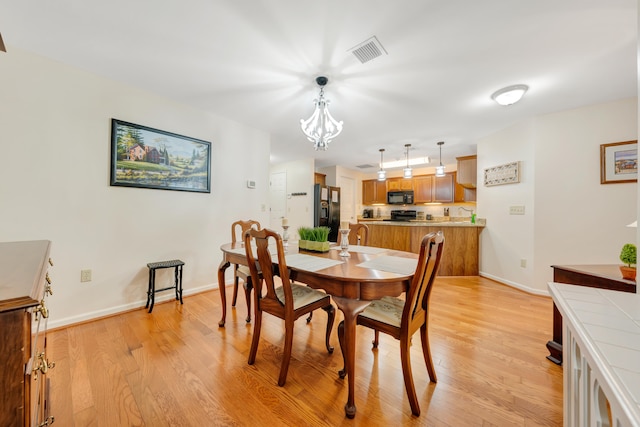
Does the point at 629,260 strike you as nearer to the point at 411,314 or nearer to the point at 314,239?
the point at 411,314

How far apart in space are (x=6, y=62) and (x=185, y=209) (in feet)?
5.72

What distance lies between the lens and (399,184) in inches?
250

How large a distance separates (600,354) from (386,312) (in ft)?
3.27

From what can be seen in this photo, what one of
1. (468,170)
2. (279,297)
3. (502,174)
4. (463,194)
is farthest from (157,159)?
(463,194)

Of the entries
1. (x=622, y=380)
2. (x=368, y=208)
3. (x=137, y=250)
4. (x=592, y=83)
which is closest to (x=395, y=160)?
(x=368, y=208)

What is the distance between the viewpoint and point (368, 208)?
723cm

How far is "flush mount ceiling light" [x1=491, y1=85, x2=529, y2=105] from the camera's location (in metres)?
2.33

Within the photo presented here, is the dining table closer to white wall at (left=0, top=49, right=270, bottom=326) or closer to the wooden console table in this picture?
the wooden console table

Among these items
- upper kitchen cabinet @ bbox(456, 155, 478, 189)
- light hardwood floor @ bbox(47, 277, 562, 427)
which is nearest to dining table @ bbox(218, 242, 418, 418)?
light hardwood floor @ bbox(47, 277, 562, 427)

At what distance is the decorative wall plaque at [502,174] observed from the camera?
130 inches

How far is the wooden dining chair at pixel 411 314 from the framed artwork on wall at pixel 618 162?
2.89 meters

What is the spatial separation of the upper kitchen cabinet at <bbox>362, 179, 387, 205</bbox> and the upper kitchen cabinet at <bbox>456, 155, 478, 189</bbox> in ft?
7.24

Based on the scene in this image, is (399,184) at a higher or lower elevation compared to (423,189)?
higher

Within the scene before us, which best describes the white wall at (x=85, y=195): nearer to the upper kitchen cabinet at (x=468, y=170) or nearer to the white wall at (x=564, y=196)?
the white wall at (x=564, y=196)
